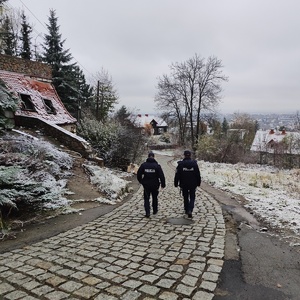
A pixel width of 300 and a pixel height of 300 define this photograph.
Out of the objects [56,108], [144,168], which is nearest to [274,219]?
[144,168]

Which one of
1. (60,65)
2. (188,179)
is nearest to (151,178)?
(188,179)

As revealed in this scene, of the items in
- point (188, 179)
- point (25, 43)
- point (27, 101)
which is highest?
point (25, 43)

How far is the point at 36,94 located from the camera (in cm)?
1842

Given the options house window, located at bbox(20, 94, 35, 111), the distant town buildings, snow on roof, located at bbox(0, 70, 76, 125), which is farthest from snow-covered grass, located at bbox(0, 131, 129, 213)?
the distant town buildings

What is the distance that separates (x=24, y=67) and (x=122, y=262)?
61.1 ft

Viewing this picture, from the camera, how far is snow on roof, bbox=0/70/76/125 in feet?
56.2

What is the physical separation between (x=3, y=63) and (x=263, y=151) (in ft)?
95.4

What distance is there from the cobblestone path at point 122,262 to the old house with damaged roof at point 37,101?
9112mm

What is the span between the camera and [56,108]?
62.5 ft

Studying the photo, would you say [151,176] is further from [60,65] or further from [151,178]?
[60,65]

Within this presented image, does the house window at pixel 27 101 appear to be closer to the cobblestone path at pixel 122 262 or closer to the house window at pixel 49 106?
the house window at pixel 49 106

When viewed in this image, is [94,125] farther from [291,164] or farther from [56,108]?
[291,164]

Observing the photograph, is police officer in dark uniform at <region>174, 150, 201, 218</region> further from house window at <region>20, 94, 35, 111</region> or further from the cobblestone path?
house window at <region>20, 94, 35, 111</region>

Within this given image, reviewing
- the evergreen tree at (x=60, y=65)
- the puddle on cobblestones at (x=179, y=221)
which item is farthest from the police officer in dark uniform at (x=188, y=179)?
the evergreen tree at (x=60, y=65)
